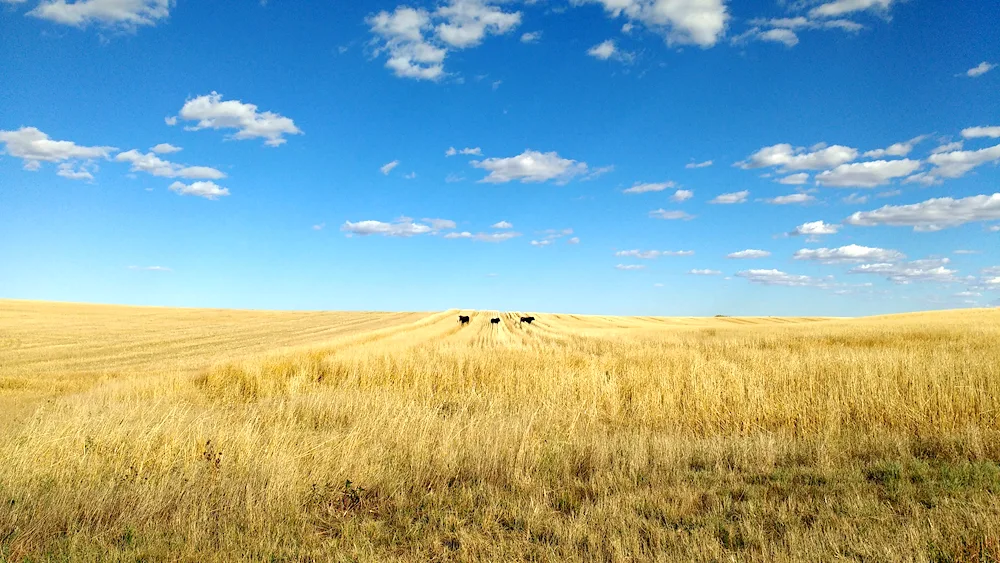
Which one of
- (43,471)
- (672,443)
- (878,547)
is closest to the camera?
(878,547)

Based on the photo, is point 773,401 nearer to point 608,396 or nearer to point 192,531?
point 608,396

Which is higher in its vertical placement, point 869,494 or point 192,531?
point 869,494

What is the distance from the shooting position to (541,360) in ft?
55.7

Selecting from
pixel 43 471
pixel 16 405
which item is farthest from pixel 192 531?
pixel 16 405

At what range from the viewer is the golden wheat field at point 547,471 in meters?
4.86

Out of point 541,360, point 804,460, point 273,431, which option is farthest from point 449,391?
point 804,460

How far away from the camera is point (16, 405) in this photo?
42.1 feet

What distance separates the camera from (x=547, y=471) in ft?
23.6

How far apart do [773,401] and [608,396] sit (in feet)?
10.2

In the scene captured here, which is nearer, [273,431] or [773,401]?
[273,431]

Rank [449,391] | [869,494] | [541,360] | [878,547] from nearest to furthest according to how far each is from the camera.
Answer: [878,547]
[869,494]
[449,391]
[541,360]

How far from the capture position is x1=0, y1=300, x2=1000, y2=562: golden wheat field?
4.86 meters

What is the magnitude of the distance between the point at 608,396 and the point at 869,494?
679 centimetres

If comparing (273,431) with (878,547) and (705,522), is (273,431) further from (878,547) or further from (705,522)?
(878,547)
